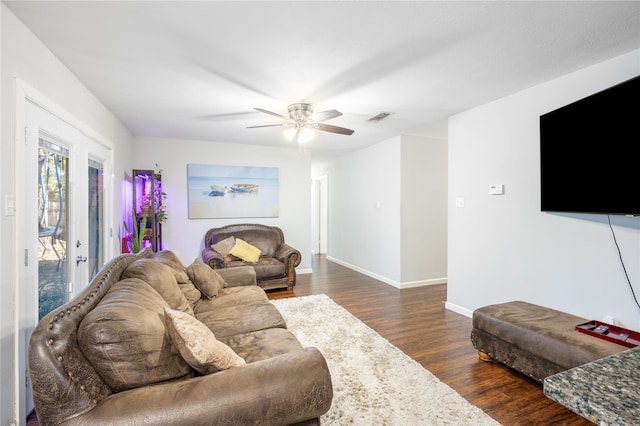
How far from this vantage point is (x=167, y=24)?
186cm

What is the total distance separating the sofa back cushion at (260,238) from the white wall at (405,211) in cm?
186

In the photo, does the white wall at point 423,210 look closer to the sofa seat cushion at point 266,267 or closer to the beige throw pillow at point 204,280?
the sofa seat cushion at point 266,267

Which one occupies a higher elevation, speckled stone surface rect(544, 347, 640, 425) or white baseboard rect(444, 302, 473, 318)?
speckled stone surface rect(544, 347, 640, 425)

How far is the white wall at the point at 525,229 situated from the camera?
89.6 inches

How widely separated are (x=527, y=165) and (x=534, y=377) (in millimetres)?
1923

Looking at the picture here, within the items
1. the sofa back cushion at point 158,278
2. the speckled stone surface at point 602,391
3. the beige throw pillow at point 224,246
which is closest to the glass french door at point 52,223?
the sofa back cushion at point 158,278

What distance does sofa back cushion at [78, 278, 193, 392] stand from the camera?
3.61ft

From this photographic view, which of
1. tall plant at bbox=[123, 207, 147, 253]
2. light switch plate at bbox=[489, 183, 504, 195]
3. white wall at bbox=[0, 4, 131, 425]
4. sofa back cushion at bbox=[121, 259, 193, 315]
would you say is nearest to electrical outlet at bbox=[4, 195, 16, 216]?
white wall at bbox=[0, 4, 131, 425]

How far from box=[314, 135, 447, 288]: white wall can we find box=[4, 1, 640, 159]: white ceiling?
5.19 feet

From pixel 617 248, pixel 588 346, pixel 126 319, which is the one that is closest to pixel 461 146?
pixel 617 248

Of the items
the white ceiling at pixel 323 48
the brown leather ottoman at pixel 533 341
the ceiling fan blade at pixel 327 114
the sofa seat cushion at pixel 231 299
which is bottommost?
the brown leather ottoman at pixel 533 341

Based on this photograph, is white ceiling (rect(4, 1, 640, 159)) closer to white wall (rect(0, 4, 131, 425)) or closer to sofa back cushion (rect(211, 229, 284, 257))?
white wall (rect(0, 4, 131, 425))

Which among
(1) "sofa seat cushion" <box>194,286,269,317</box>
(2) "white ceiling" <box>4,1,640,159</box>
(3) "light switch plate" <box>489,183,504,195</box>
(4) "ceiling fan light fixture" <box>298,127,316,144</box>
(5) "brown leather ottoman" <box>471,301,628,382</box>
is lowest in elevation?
(5) "brown leather ottoman" <box>471,301,628,382</box>

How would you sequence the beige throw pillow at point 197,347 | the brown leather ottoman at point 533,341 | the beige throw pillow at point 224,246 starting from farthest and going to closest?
the beige throw pillow at point 224,246 → the brown leather ottoman at point 533,341 → the beige throw pillow at point 197,347
